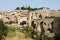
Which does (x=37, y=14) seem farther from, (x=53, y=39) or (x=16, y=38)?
(x=16, y=38)

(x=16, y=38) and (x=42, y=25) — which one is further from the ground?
(x=16, y=38)

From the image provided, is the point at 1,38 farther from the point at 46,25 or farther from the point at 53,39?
the point at 46,25

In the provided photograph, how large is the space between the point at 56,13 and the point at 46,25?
819 centimetres

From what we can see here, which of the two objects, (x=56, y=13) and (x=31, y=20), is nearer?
(x=31, y=20)

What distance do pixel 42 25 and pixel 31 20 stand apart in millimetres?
2509

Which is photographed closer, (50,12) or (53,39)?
(53,39)

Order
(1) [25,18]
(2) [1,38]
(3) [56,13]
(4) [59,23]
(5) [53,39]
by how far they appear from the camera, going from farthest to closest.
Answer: (3) [56,13]
(1) [25,18]
(4) [59,23]
(5) [53,39]
(2) [1,38]

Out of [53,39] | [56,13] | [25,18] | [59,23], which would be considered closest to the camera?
[53,39]

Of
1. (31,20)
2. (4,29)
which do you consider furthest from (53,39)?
(4,29)

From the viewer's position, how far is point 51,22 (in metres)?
37.7

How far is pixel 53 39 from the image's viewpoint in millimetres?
32969

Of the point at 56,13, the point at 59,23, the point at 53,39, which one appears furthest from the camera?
the point at 56,13

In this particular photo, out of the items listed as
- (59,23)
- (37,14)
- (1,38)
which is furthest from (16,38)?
(37,14)

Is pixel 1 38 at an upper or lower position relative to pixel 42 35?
upper
